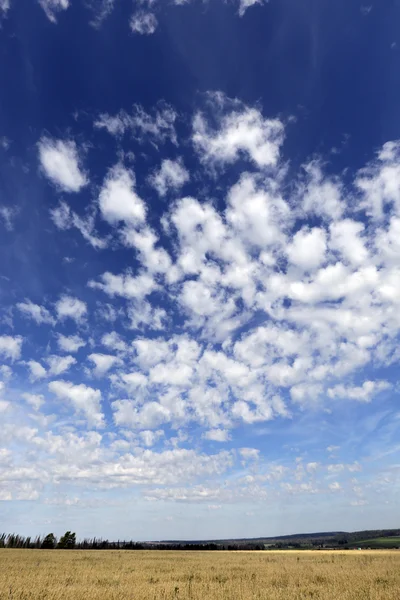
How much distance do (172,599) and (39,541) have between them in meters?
155

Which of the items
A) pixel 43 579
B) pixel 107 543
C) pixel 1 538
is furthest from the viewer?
pixel 107 543

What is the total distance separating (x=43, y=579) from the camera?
21938 millimetres

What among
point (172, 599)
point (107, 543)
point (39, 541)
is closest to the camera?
point (172, 599)

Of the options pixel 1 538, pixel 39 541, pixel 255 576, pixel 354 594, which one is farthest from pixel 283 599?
pixel 39 541

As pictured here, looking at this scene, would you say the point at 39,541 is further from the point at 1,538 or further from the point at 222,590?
the point at 222,590

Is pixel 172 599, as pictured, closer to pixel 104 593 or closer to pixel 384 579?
pixel 104 593

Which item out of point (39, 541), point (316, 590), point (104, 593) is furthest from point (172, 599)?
point (39, 541)

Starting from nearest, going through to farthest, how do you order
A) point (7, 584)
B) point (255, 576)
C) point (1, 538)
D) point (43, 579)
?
point (7, 584), point (43, 579), point (255, 576), point (1, 538)

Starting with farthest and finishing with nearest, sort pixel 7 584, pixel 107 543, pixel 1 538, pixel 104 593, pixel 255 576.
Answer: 1. pixel 107 543
2. pixel 1 538
3. pixel 255 576
4. pixel 7 584
5. pixel 104 593

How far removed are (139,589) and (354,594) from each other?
9615 mm

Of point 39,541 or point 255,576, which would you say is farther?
point 39,541

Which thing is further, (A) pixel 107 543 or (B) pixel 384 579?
(A) pixel 107 543

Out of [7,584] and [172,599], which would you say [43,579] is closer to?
[7,584]

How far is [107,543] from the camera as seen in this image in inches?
6196
